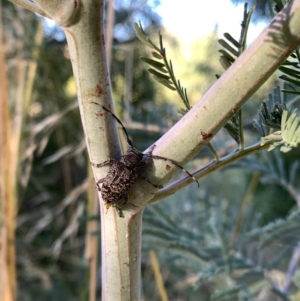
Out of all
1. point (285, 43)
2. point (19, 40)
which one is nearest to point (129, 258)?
point (285, 43)

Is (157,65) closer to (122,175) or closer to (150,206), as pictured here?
(122,175)

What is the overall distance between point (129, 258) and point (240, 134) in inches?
3.3

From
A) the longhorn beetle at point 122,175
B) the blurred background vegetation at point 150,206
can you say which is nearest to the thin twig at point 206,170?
the longhorn beetle at point 122,175

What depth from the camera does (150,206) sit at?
43 centimetres

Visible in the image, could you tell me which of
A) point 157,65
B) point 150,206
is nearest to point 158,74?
point 157,65

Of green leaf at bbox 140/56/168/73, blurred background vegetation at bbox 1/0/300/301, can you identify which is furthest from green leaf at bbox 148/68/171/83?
blurred background vegetation at bbox 1/0/300/301

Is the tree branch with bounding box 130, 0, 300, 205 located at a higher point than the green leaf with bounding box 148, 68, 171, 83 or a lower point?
lower

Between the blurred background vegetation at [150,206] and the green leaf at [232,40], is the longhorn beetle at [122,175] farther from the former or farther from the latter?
the blurred background vegetation at [150,206]

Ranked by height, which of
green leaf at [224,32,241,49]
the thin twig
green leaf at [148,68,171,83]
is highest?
green leaf at [148,68,171,83]

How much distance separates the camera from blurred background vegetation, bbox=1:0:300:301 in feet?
1.45

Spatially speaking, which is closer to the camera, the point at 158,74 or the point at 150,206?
the point at 158,74

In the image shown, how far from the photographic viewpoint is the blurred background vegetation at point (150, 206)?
44cm

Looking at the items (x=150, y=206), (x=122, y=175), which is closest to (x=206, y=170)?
(x=122, y=175)

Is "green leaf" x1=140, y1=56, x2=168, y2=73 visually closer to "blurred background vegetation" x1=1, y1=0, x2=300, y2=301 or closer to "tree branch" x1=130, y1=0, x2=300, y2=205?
"tree branch" x1=130, y1=0, x2=300, y2=205
